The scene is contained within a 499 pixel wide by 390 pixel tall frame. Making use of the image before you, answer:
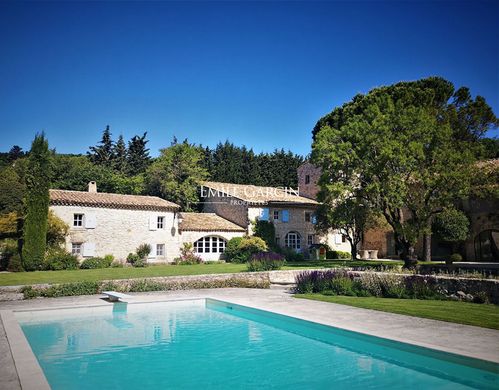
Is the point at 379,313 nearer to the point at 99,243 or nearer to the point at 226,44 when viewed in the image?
the point at 226,44

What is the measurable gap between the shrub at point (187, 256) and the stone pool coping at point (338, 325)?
48.8 ft

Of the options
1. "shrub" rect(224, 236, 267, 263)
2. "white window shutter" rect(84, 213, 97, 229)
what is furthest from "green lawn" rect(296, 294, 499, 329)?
"white window shutter" rect(84, 213, 97, 229)

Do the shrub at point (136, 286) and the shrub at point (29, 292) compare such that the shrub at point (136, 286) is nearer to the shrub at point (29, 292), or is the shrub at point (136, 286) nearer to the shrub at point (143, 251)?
the shrub at point (29, 292)

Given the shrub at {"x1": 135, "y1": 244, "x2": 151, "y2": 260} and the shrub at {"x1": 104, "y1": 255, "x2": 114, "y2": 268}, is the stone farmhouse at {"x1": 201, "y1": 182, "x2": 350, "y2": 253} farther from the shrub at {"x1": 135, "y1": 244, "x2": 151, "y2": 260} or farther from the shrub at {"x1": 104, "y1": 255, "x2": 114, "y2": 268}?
the shrub at {"x1": 104, "y1": 255, "x2": 114, "y2": 268}

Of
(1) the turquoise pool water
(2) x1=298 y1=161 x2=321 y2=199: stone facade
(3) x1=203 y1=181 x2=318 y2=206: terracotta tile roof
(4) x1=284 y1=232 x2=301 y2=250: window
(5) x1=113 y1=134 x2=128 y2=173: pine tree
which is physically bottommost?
(1) the turquoise pool water

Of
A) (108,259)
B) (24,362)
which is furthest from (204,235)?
(24,362)

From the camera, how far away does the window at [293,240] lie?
114ft

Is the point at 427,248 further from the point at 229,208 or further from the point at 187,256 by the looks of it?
the point at 187,256

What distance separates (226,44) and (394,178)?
11723 millimetres

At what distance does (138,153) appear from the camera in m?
59.8

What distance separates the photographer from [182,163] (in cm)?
4169

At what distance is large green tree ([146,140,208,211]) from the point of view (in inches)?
1593

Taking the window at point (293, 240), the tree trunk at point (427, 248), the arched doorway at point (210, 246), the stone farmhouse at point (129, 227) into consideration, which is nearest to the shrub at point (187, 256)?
the stone farmhouse at point (129, 227)

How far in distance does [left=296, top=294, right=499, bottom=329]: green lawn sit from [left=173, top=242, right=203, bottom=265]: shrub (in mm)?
17946
